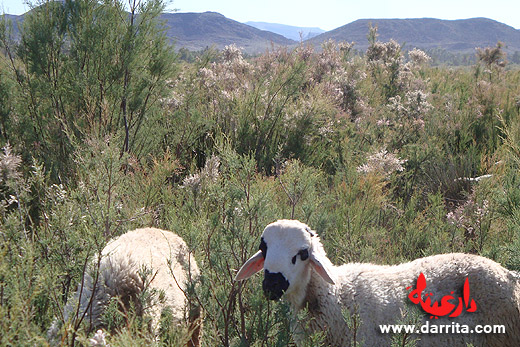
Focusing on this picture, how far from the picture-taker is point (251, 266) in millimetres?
3430

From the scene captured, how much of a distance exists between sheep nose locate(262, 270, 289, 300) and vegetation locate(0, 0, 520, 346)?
0.39 ft

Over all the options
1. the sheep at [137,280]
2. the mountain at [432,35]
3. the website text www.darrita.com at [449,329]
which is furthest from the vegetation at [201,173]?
the mountain at [432,35]

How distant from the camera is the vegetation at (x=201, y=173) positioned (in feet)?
10.8

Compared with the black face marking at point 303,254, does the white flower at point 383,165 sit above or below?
above

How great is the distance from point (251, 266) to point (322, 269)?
60cm

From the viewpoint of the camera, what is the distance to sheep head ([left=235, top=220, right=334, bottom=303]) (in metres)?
3.19

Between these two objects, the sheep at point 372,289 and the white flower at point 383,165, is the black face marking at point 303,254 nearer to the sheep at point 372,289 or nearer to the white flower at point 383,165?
the sheep at point 372,289

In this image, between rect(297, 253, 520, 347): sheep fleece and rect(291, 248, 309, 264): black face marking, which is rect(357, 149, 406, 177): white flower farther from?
rect(291, 248, 309, 264): black face marking

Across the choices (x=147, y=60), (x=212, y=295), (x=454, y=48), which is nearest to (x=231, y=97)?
(x=147, y=60)

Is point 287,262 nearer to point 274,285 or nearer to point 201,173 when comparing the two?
point 274,285

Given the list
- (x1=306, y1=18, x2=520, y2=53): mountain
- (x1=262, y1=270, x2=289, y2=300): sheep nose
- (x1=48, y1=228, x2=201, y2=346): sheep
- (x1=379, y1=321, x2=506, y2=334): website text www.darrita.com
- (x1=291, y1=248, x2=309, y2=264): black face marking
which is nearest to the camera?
(x1=48, y1=228, x2=201, y2=346): sheep

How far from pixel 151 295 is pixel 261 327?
914 mm

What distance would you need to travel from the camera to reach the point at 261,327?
10.6 feet

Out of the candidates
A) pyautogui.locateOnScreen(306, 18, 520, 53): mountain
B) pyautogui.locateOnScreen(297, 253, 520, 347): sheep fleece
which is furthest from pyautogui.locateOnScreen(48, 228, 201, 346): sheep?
pyautogui.locateOnScreen(306, 18, 520, 53): mountain
